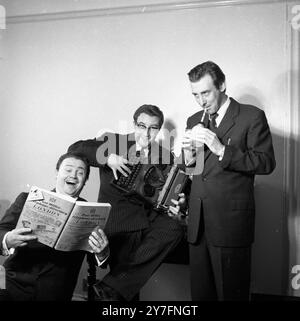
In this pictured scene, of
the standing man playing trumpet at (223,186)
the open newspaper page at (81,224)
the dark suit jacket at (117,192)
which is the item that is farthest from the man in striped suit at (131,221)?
the open newspaper page at (81,224)

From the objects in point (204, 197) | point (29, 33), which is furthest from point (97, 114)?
point (204, 197)

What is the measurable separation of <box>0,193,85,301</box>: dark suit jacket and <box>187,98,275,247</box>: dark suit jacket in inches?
18.2

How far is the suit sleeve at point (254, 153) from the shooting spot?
1164 millimetres

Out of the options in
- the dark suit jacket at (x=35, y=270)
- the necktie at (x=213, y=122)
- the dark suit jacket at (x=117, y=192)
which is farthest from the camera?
the dark suit jacket at (x=117, y=192)

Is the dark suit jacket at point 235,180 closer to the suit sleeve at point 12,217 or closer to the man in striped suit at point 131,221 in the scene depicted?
the man in striped suit at point 131,221

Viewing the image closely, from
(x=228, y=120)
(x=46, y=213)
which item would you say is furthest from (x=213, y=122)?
(x=46, y=213)

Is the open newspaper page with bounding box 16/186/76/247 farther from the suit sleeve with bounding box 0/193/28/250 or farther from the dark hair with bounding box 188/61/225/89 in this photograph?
the dark hair with bounding box 188/61/225/89

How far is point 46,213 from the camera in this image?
3.54 feet

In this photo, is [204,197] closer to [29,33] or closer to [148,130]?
[148,130]

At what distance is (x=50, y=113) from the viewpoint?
6.24 ft

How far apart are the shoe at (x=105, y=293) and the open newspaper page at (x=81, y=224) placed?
24cm

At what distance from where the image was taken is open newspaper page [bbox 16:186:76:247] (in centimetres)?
106

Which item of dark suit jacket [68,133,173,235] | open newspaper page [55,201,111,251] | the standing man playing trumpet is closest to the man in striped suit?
dark suit jacket [68,133,173,235]
